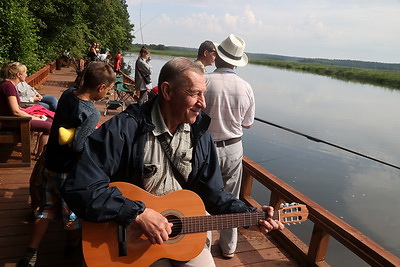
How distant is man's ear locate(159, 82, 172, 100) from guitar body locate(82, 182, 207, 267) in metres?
0.48

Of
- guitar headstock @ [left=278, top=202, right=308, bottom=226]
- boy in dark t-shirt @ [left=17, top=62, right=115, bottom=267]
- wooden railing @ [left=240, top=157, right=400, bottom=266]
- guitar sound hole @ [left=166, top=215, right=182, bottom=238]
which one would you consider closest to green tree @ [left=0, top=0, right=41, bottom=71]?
boy in dark t-shirt @ [left=17, top=62, right=115, bottom=267]

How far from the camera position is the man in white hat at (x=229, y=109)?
2.46 meters

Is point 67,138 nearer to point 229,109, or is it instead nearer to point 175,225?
point 175,225

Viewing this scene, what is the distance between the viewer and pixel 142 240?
5.17ft

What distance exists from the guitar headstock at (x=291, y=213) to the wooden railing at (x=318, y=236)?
521mm

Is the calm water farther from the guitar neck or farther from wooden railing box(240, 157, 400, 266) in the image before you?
the guitar neck

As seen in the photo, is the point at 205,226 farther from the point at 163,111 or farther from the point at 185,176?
→ the point at 163,111

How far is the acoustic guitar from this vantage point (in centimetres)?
150

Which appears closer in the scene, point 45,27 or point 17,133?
point 17,133

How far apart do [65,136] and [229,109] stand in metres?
1.21

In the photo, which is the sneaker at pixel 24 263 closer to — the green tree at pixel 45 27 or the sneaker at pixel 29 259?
the sneaker at pixel 29 259

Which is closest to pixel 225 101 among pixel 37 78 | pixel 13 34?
pixel 13 34

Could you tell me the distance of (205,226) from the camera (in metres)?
1.67

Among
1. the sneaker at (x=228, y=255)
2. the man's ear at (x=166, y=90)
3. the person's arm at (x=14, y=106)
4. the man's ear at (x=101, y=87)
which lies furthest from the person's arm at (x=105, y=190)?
the person's arm at (x=14, y=106)
